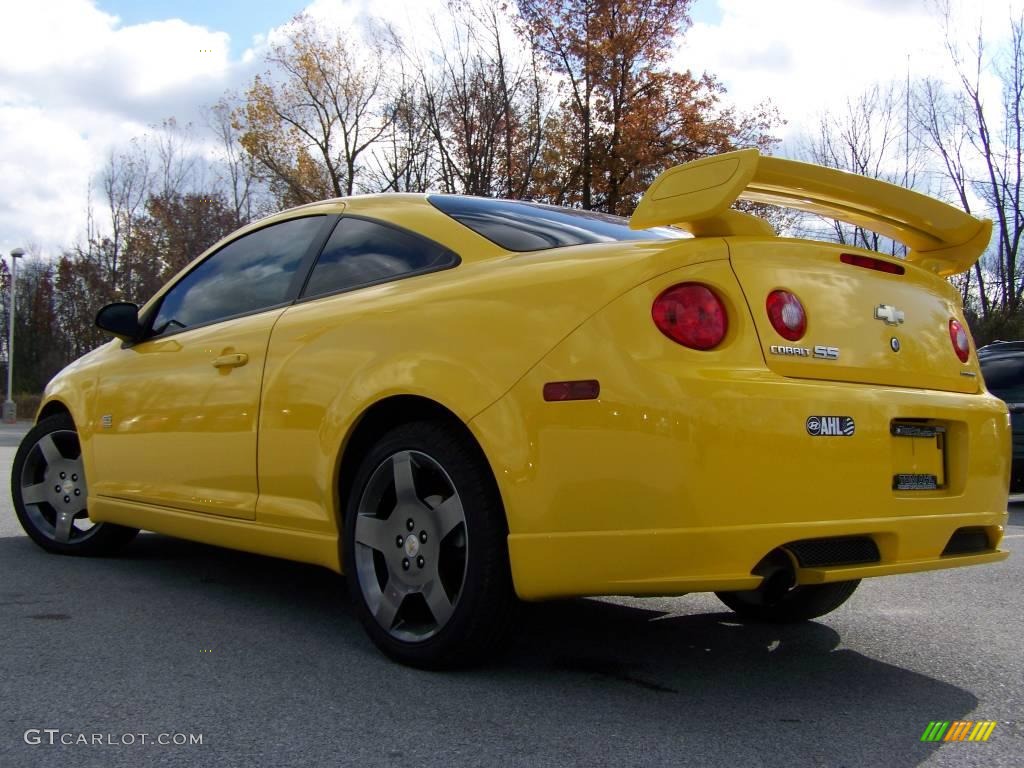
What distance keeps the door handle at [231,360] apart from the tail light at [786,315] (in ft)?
6.51

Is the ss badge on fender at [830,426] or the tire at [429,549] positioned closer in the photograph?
the ss badge on fender at [830,426]

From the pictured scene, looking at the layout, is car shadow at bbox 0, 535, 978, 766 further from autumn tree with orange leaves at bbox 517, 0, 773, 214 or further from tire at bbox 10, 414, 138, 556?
autumn tree with orange leaves at bbox 517, 0, 773, 214

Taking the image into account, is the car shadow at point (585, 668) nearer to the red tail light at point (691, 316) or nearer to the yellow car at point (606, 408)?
the yellow car at point (606, 408)

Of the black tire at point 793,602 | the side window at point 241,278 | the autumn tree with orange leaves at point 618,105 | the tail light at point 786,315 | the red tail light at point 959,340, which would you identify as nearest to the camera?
the tail light at point 786,315

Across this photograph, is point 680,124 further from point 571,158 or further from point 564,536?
point 564,536

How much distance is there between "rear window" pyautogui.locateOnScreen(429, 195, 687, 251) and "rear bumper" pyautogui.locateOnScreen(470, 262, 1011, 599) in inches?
24.4

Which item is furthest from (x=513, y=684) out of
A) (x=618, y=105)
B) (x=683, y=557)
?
(x=618, y=105)

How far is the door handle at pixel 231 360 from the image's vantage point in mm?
3688

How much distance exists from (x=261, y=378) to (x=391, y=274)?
637mm

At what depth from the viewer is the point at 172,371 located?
4105 mm

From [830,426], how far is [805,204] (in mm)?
1044

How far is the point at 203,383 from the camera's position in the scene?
3871mm

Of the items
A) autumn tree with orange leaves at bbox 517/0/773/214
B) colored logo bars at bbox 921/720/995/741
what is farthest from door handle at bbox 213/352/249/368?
autumn tree with orange leaves at bbox 517/0/773/214

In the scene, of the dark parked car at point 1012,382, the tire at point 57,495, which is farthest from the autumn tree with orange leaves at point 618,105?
the tire at point 57,495
